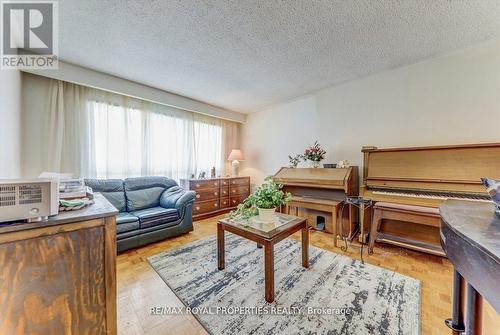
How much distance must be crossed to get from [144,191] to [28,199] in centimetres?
242

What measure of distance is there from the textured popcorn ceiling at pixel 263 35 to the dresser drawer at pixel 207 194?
199 centimetres

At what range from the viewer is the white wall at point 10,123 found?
1707 mm

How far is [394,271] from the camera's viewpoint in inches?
75.9

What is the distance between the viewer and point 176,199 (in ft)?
9.62

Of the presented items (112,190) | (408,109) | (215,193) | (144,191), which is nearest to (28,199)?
(112,190)

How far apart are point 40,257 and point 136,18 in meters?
1.96

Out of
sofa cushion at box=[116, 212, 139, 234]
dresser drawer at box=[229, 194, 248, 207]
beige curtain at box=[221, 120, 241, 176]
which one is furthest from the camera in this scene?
beige curtain at box=[221, 120, 241, 176]

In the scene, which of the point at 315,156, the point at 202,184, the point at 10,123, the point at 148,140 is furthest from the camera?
the point at 202,184

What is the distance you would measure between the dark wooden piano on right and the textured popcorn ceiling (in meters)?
1.18

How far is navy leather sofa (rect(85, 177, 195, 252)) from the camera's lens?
2.38 metres

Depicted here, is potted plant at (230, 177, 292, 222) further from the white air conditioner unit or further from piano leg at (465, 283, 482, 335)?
the white air conditioner unit

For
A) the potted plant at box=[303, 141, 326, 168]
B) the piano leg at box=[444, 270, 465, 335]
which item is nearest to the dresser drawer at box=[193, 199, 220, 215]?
the potted plant at box=[303, 141, 326, 168]

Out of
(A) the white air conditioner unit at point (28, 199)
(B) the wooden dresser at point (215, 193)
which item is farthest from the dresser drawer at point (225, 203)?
(A) the white air conditioner unit at point (28, 199)

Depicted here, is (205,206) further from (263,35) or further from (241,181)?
(263,35)
